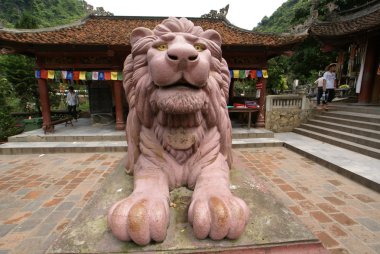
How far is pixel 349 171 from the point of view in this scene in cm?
386

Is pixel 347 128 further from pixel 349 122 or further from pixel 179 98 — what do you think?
pixel 179 98

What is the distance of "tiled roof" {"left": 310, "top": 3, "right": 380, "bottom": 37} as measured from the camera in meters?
7.56

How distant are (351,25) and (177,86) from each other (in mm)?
10754

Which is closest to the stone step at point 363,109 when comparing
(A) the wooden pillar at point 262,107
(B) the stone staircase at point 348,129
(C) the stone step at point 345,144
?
(B) the stone staircase at point 348,129

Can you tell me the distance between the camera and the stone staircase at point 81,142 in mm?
5934

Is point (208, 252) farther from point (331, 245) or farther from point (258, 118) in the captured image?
point (258, 118)

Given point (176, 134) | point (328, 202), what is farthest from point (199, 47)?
point (328, 202)

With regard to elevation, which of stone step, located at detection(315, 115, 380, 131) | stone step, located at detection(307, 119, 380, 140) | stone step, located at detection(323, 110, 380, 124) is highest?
stone step, located at detection(323, 110, 380, 124)

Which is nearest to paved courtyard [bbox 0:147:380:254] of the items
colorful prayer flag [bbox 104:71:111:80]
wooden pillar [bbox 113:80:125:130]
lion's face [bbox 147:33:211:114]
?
lion's face [bbox 147:33:211:114]

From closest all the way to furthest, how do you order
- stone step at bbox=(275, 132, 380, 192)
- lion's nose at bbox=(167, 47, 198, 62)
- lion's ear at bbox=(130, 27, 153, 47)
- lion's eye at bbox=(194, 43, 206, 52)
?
lion's nose at bbox=(167, 47, 198, 62) < lion's eye at bbox=(194, 43, 206, 52) < lion's ear at bbox=(130, 27, 153, 47) < stone step at bbox=(275, 132, 380, 192)

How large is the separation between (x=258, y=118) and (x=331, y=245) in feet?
20.4

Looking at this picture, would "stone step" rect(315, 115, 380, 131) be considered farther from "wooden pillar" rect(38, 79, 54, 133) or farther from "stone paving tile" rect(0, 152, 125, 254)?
"wooden pillar" rect(38, 79, 54, 133)

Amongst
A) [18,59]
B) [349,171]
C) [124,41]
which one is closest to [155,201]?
[349,171]

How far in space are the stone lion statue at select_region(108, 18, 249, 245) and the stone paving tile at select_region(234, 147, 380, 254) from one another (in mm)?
850
